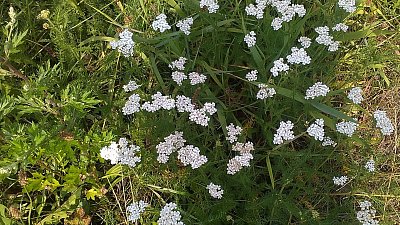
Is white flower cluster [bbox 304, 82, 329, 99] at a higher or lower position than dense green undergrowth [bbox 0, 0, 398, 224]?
higher

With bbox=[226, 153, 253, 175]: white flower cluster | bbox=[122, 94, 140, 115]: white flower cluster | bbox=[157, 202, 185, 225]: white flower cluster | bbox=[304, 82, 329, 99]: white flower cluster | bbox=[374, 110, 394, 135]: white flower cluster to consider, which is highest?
bbox=[304, 82, 329, 99]: white flower cluster

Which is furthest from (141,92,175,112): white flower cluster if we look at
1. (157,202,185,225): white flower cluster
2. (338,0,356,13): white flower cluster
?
(338,0,356,13): white flower cluster

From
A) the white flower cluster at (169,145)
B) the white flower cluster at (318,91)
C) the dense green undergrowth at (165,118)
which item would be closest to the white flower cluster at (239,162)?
the dense green undergrowth at (165,118)

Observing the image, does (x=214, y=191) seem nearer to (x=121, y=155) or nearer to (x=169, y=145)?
(x=169, y=145)

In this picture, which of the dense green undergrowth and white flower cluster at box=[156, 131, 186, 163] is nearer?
white flower cluster at box=[156, 131, 186, 163]

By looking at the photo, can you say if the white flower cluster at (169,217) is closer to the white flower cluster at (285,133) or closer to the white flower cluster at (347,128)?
the white flower cluster at (285,133)

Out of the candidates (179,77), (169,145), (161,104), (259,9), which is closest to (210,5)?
(259,9)

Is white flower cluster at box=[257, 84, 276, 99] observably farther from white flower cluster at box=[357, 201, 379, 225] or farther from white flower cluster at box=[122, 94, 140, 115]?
white flower cluster at box=[357, 201, 379, 225]
